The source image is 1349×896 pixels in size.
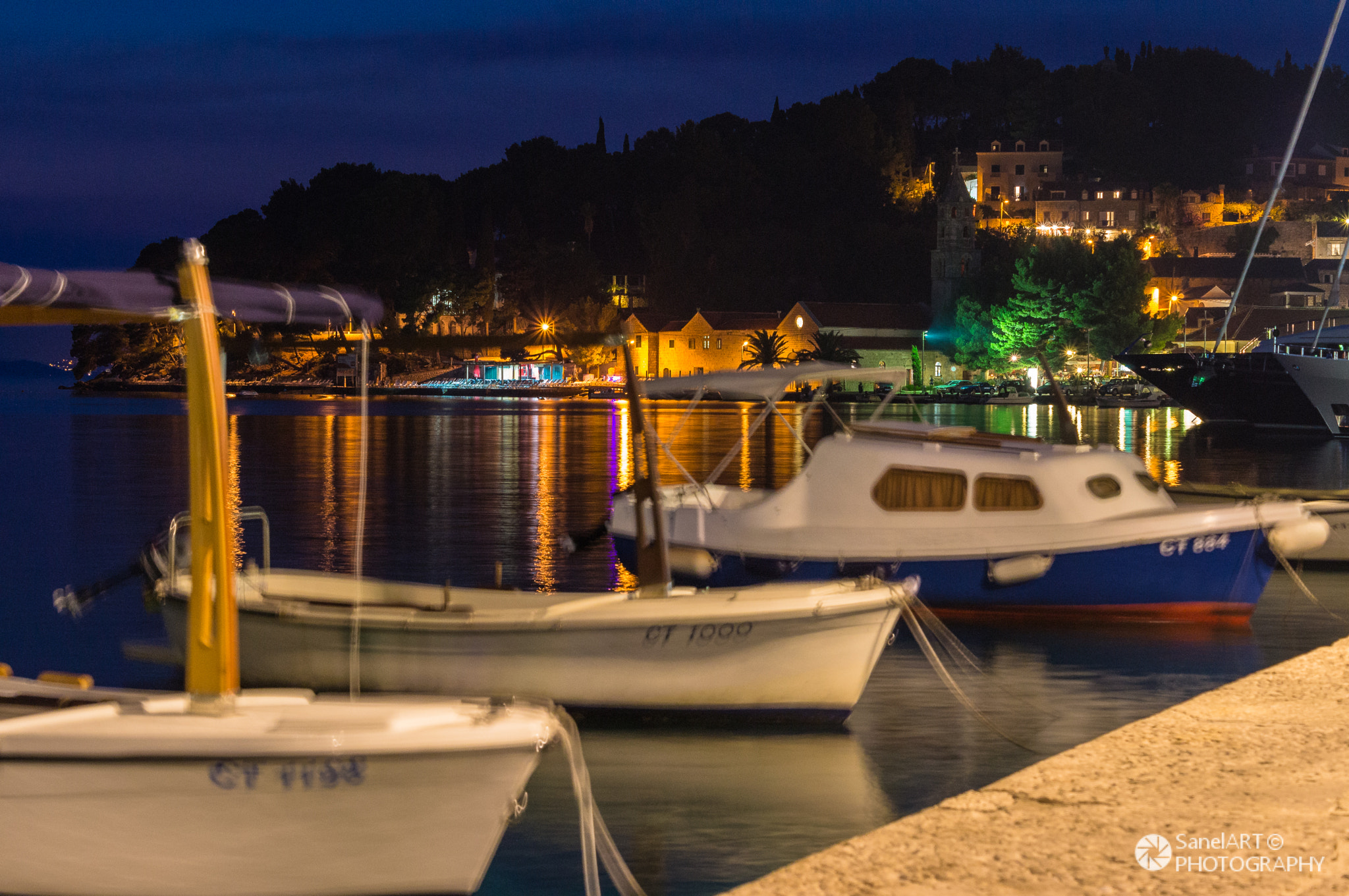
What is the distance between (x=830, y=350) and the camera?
142m

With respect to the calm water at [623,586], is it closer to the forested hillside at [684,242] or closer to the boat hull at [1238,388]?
the boat hull at [1238,388]

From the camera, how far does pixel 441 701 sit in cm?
803

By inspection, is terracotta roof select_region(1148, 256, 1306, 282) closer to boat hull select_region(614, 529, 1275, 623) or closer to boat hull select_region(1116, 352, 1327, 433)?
boat hull select_region(1116, 352, 1327, 433)

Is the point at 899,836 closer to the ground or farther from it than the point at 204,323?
closer to the ground

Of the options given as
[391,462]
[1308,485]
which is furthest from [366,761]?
[391,462]

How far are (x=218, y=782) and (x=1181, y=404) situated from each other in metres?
83.8

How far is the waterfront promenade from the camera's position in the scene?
7.44 meters

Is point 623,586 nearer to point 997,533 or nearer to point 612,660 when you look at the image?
point 997,533

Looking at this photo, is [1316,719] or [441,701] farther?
[1316,719]

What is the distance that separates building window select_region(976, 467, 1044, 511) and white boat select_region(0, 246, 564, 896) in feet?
35.6

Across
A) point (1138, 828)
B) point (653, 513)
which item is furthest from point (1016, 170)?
point (1138, 828)

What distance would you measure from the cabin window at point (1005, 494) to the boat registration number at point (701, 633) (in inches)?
249

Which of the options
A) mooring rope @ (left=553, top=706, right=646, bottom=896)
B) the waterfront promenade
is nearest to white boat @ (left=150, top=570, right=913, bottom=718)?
mooring rope @ (left=553, top=706, right=646, bottom=896)

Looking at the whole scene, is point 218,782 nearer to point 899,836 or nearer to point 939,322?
point 899,836
